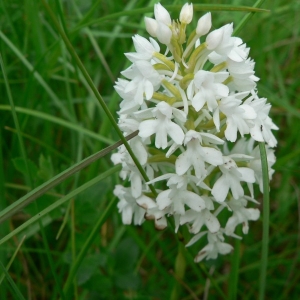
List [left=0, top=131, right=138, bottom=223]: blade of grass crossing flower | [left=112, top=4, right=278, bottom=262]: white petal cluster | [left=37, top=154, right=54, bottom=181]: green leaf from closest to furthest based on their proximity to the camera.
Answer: [left=0, top=131, right=138, bottom=223]: blade of grass crossing flower < [left=112, top=4, right=278, bottom=262]: white petal cluster < [left=37, top=154, right=54, bottom=181]: green leaf

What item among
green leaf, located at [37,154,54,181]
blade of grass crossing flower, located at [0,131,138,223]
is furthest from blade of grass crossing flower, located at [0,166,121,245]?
green leaf, located at [37,154,54,181]

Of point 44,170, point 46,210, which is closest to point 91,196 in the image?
point 44,170

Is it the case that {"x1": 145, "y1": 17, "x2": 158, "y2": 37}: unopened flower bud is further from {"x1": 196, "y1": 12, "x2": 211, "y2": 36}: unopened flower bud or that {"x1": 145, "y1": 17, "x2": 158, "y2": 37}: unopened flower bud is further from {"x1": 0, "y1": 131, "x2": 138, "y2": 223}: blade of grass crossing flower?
{"x1": 0, "y1": 131, "x2": 138, "y2": 223}: blade of grass crossing flower

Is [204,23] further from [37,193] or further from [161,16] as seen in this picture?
[37,193]

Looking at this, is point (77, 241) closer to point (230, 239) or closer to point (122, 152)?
point (122, 152)

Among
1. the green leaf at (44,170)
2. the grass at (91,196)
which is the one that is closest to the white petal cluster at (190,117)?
the grass at (91,196)

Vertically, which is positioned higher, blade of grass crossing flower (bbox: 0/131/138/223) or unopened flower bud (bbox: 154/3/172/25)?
unopened flower bud (bbox: 154/3/172/25)

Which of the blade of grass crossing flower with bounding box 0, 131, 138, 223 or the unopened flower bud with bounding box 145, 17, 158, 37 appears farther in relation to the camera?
the unopened flower bud with bounding box 145, 17, 158, 37

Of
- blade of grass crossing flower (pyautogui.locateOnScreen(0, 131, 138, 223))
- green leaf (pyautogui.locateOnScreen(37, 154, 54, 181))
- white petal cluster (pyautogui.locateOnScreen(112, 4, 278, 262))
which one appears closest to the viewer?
blade of grass crossing flower (pyautogui.locateOnScreen(0, 131, 138, 223))

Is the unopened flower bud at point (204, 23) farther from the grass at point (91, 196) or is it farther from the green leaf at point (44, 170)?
the green leaf at point (44, 170)
